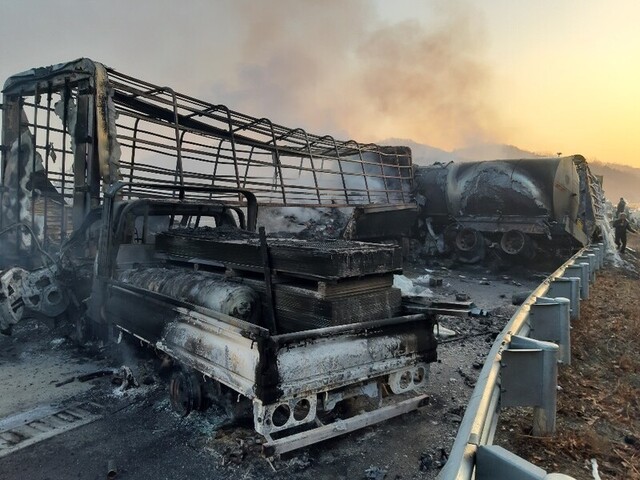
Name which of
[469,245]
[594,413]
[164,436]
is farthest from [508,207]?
[164,436]

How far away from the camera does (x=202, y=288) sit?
3.60 metres

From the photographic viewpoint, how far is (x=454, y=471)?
1177 millimetres

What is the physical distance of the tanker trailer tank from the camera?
1062 cm

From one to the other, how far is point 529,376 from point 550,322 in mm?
1155

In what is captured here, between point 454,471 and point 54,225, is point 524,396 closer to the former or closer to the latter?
point 454,471

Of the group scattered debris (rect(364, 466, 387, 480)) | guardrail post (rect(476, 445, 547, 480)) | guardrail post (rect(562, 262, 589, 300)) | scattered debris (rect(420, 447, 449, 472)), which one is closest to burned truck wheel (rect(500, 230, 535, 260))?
guardrail post (rect(562, 262, 589, 300))

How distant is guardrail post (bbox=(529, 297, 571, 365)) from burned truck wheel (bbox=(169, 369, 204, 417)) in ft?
7.81

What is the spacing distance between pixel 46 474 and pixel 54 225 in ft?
A: 19.4

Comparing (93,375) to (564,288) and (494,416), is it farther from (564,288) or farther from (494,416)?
(564,288)

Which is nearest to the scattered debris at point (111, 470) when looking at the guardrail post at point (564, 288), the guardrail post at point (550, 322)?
the guardrail post at point (550, 322)

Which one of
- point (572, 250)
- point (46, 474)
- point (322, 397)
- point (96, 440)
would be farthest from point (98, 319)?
point (572, 250)

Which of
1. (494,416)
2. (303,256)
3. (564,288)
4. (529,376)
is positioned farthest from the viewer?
(564,288)

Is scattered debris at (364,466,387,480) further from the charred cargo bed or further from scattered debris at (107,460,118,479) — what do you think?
scattered debris at (107,460,118,479)

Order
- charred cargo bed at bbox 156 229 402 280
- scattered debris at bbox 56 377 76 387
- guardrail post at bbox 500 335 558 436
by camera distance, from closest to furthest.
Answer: guardrail post at bbox 500 335 558 436 → charred cargo bed at bbox 156 229 402 280 → scattered debris at bbox 56 377 76 387
